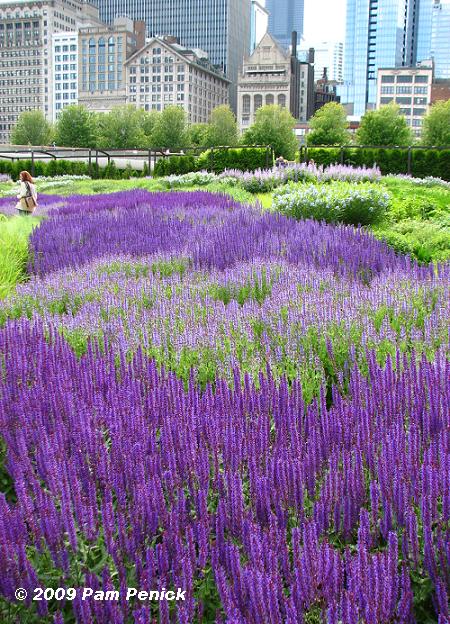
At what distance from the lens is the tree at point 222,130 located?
90.7m

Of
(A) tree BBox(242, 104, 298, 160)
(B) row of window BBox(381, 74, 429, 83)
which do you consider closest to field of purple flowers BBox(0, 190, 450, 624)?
(A) tree BBox(242, 104, 298, 160)

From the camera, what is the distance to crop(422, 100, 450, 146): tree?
250 feet

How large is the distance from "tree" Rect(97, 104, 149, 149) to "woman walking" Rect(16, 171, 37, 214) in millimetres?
77432

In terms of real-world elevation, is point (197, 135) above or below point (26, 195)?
above

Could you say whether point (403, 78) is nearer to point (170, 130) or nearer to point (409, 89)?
point (409, 89)

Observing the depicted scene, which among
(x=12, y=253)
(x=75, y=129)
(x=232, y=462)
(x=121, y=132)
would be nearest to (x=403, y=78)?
(x=121, y=132)

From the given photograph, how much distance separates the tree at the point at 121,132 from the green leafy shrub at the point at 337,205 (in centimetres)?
8065

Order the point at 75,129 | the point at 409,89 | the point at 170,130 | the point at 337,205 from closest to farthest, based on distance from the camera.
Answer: the point at 337,205 → the point at 75,129 → the point at 170,130 → the point at 409,89

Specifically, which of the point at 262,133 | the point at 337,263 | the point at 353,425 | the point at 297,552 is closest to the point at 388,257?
the point at 337,263

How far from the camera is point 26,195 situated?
45.9ft

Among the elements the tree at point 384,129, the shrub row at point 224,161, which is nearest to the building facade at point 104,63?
the tree at point 384,129

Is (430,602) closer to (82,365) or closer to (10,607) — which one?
(10,607)

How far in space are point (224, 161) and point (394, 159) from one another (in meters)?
8.39

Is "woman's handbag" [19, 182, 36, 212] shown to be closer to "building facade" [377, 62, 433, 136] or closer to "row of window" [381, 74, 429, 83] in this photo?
"building facade" [377, 62, 433, 136]
